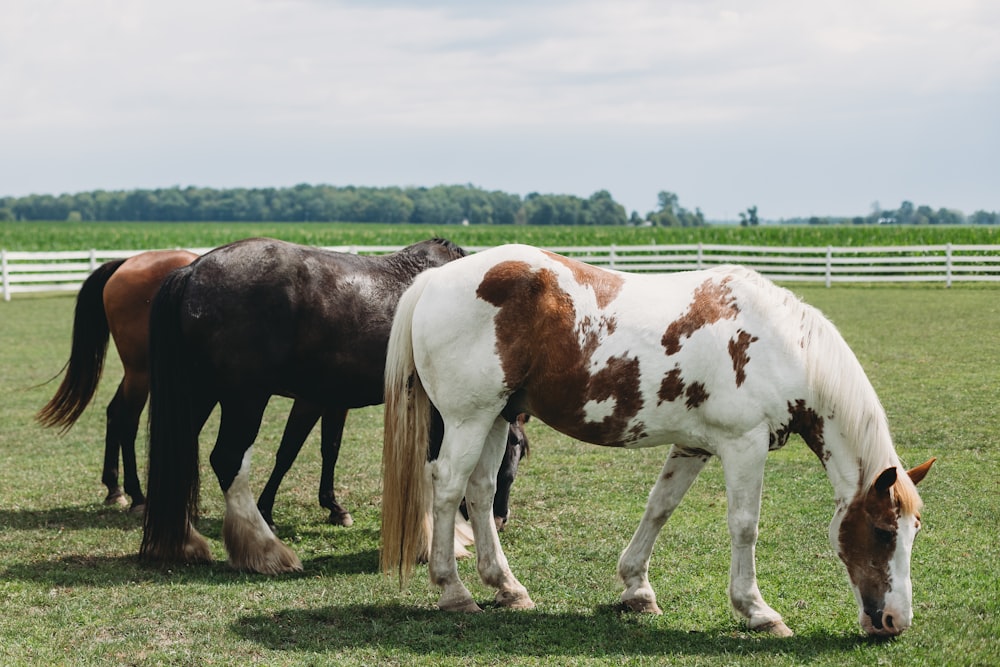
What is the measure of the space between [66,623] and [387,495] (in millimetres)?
1580

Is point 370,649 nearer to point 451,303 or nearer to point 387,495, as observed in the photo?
point 387,495

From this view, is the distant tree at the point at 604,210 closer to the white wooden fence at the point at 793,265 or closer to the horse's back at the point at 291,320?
the white wooden fence at the point at 793,265

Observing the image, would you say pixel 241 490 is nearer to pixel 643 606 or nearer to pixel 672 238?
pixel 643 606

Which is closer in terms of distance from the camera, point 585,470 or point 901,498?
point 901,498

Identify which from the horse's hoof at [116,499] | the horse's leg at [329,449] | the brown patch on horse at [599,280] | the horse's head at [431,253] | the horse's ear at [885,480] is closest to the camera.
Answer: the horse's ear at [885,480]

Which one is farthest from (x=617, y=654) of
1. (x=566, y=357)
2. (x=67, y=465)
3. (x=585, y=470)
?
(x=67, y=465)

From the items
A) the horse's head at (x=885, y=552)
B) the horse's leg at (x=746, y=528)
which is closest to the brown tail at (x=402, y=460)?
the horse's leg at (x=746, y=528)

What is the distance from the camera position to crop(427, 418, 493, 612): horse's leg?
434 centimetres

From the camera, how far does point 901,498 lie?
3.90 metres

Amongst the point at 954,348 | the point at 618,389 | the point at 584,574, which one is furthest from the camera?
the point at 954,348

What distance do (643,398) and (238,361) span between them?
7.69 ft

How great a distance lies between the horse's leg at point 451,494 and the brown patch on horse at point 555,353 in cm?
31

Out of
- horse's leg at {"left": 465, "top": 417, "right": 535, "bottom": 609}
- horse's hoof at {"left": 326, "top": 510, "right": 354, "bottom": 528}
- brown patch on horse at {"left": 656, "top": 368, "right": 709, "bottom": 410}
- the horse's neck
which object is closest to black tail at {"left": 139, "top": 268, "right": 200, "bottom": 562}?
horse's hoof at {"left": 326, "top": 510, "right": 354, "bottom": 528}

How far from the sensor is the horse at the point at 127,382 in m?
6.15
